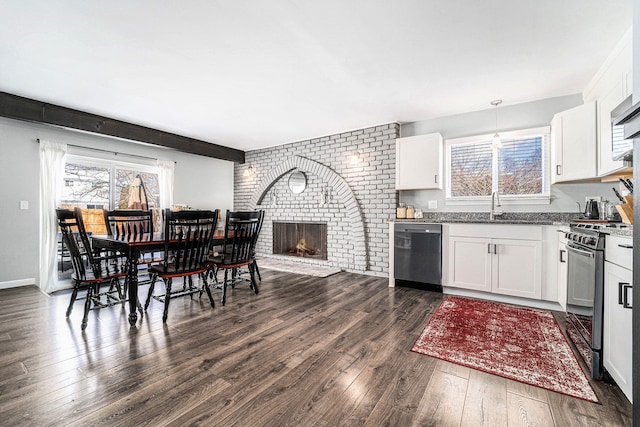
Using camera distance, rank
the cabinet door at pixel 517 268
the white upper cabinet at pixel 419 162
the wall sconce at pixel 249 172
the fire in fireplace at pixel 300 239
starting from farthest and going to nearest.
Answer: the wall sconce at pixel 249 172
the fire in fireplace at pixel 300 239
the white upper cabinet at pixel 419 162
the cabinet door at pixel 517 268

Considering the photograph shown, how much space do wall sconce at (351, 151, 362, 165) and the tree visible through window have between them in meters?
1.36

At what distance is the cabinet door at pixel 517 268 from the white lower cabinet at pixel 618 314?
147 cm

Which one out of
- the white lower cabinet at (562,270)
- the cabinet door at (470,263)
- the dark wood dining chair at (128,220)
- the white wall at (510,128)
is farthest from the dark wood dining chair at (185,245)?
the white lower cabinet at (562,270)

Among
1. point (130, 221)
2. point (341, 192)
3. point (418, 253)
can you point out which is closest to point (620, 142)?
point (418, 253)

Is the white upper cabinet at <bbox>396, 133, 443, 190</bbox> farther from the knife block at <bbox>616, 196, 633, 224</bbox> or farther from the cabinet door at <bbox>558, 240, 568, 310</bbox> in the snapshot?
the knife block at <bbox>616, 196, 633, 224</bbox>

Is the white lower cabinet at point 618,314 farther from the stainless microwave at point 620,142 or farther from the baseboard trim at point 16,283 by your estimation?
the baseboard trim at point 16,283

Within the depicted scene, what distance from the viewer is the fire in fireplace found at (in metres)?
5.37

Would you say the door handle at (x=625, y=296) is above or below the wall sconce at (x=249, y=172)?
below

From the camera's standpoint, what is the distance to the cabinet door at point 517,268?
307cm

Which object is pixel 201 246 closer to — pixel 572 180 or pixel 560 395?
pixel 560 395

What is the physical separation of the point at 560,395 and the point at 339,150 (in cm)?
415

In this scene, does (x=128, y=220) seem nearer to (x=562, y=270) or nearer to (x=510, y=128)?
(x=562, y=270)

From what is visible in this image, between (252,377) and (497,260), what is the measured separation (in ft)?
9.55

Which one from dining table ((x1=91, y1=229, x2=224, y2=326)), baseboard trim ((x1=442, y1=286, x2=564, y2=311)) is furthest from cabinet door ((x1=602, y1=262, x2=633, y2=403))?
dining table ((x1=91, y1=229, x2=224, y2=326))
